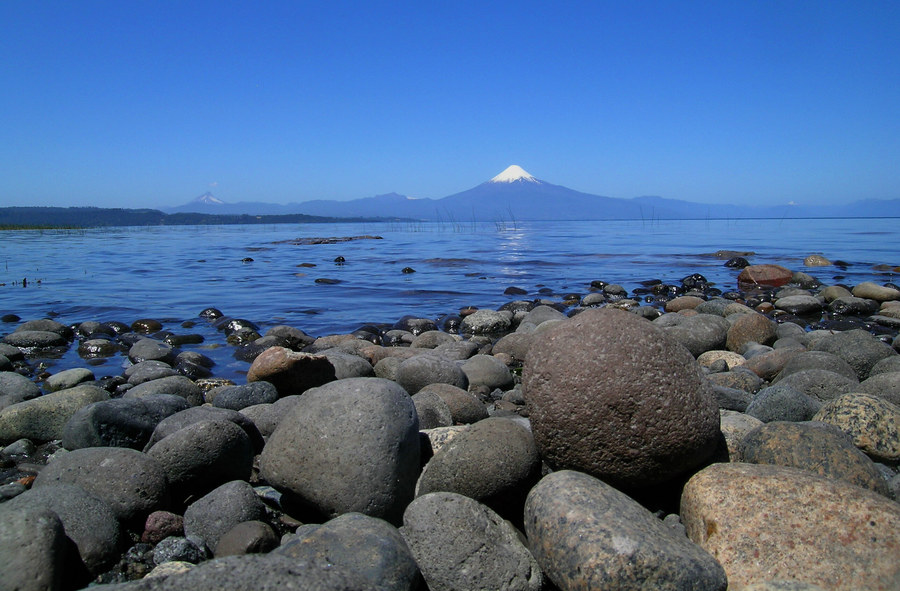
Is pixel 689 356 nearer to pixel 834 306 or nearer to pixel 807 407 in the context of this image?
pixel 807 407

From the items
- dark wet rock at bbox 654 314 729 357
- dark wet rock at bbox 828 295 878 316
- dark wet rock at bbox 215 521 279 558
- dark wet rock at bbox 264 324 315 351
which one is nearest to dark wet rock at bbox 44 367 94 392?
dark wet rock at bbox 264 324 315 351

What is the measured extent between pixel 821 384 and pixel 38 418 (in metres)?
9.26

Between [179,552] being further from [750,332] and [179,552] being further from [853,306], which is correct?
[853,306]

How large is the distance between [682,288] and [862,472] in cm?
1815

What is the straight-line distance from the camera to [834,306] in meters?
17.1

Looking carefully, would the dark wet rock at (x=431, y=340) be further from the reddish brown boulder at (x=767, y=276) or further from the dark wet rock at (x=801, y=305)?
the reddish brown boulder at (x=767, y=276)

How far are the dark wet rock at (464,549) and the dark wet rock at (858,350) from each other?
738 cm

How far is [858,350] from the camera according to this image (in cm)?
938

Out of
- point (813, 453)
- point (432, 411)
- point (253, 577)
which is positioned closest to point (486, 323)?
point (432, 411)

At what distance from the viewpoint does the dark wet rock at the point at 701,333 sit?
11.5 metres

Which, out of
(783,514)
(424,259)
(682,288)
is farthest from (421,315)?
(424,259)

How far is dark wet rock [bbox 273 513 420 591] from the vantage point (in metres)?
3.71

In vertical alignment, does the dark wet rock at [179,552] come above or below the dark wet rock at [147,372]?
above

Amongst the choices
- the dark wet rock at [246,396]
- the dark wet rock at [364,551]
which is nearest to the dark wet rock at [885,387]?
the dark wet rock at [364,551]
